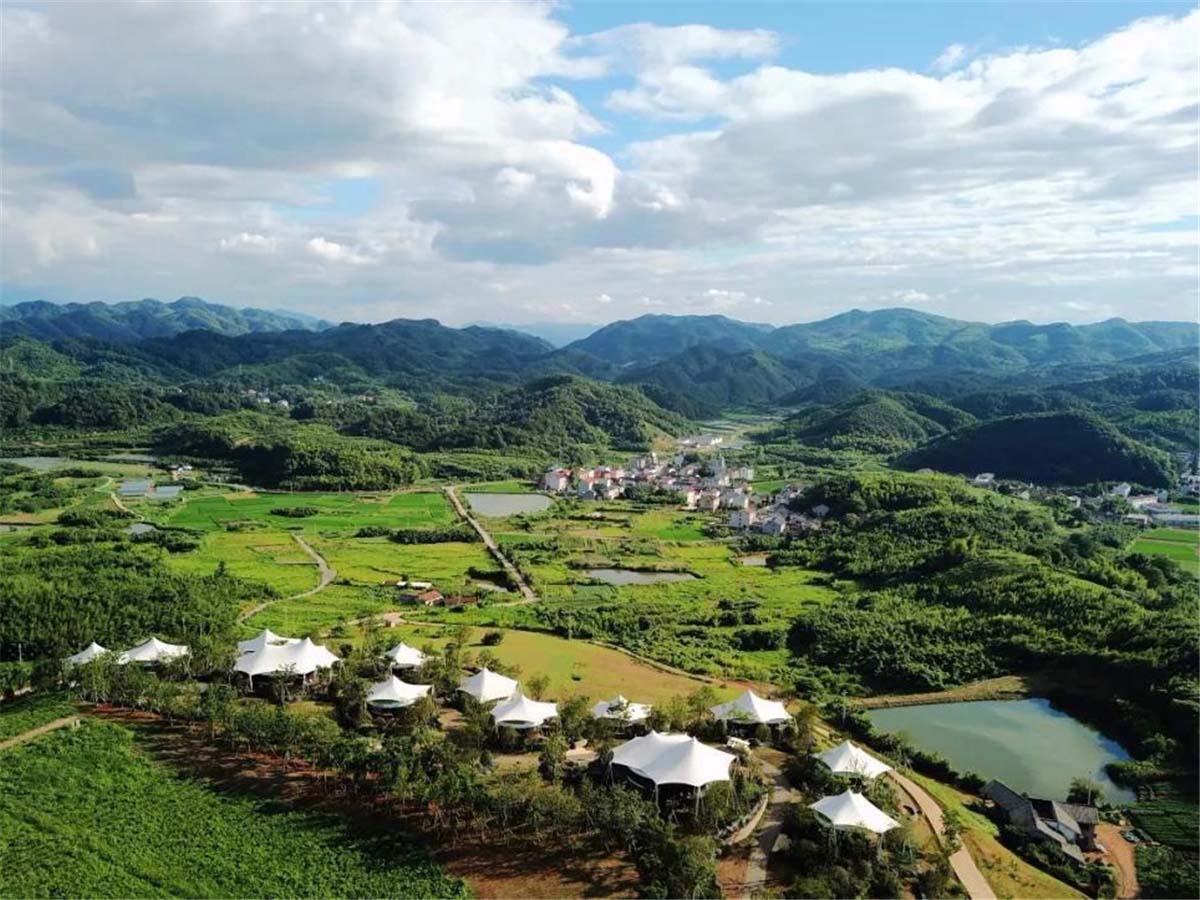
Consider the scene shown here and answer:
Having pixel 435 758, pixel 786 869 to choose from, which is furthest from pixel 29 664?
pixel 786 869

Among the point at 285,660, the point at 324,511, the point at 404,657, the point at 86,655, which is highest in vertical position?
the point at 285,660

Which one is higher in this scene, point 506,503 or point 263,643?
point 263,643

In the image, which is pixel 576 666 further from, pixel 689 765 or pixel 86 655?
pixel 86 655

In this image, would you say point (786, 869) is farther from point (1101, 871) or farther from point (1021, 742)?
point (1021, 742)

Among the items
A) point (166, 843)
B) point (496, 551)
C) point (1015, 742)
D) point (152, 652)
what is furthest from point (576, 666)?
point (496, 551)

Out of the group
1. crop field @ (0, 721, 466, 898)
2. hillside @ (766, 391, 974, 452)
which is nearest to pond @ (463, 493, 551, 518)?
crop field @ (0, 721, 466, 898)

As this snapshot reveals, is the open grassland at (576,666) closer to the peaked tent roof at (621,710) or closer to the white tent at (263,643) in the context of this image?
the peaked tent roof at (621,710)

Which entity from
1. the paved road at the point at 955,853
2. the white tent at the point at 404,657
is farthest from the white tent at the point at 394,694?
the paved road at the point at 955,853

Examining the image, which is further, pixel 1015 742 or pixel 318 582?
pixel 318 582

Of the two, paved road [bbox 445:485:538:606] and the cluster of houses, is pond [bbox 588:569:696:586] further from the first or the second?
the cluster of houses
